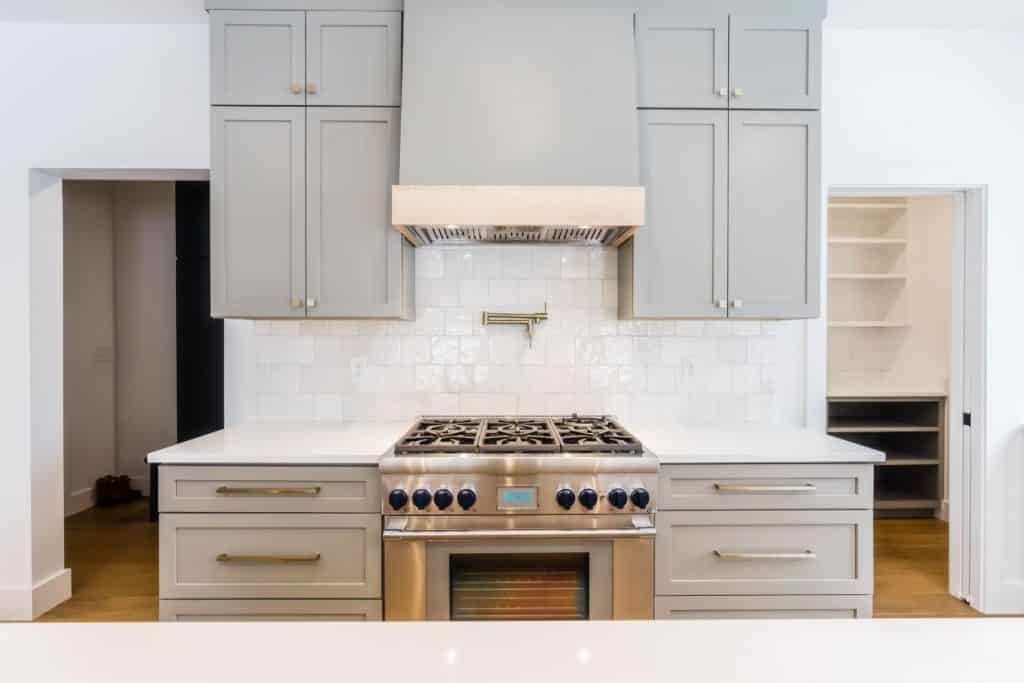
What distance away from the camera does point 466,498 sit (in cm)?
203

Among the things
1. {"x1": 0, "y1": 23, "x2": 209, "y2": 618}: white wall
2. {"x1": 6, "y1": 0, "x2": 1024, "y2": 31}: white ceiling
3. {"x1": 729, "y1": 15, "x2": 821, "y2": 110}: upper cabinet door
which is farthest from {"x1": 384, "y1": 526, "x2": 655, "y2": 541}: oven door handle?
{"x1": 6, "y1": 0, "x2": 1024, "y2": 31}: white ceiling

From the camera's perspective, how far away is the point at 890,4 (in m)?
2.58

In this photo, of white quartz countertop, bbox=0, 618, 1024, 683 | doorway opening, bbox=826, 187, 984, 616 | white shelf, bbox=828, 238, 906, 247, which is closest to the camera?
white quartz countertop, bbox=0, 618, 1024, 683

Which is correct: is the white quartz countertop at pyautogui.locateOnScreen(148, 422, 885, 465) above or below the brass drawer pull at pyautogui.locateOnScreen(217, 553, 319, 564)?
above

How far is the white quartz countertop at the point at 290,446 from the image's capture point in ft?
6.84

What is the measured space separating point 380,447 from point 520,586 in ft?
2.31

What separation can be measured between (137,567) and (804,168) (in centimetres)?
399

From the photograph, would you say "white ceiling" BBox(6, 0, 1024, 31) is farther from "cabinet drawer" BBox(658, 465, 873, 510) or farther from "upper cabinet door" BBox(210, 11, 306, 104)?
"cabinet drawer" BBox(658, 465, 873, 510)

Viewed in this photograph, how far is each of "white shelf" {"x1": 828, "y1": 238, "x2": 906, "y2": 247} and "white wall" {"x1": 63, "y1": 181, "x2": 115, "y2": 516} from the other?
5507 millimetres

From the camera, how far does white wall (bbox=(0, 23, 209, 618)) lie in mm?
2699

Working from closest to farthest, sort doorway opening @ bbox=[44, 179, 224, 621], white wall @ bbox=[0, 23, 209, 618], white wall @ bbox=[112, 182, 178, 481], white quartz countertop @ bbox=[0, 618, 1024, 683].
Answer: white quartz countertop @ bbox=[0, 618, 1024, 683] → white wall @ bbox=[0, 23, 209, 618] → doorway opening @ bbox=[44, 179, 224, 621] → white wall @ bbox=[112, 182, 178, 481]

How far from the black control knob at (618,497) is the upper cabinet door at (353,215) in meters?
1.10

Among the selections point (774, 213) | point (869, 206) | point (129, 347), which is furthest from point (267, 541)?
point (869, 206)

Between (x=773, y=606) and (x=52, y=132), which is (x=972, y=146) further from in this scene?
(x=52, y=132)
